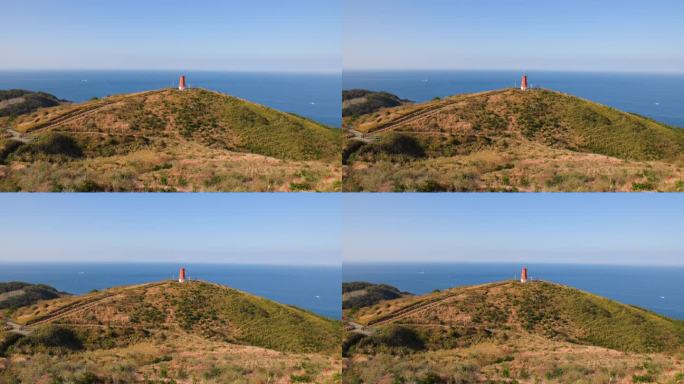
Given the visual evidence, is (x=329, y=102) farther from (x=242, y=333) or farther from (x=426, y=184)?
(x=242, y=333)

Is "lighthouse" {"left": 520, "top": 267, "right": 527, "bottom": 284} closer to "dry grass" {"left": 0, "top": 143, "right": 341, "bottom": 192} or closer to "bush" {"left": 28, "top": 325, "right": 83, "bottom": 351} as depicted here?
"dry grass" {"left": 0, "top": 143, "right": 341, "bottom": 192}

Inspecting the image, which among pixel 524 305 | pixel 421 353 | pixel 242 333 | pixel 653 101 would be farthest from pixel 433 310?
pixel 653 101

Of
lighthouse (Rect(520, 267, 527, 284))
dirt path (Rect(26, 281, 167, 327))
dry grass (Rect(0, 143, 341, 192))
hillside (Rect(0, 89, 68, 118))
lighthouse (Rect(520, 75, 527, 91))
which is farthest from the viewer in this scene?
lighthouse (Rect(520, 75, 527, 91))

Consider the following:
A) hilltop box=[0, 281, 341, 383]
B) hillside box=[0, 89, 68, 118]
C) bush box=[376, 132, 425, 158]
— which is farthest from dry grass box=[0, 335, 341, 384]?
hillside box=[0, 89, 68, 118]

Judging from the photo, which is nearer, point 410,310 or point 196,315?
point 410,310

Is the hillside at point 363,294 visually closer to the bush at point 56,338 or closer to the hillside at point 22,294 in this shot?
the bush at point 56,338

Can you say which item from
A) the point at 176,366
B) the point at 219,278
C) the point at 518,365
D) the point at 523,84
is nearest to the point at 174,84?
the point at 219,278

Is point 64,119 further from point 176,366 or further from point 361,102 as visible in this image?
point 361,102
